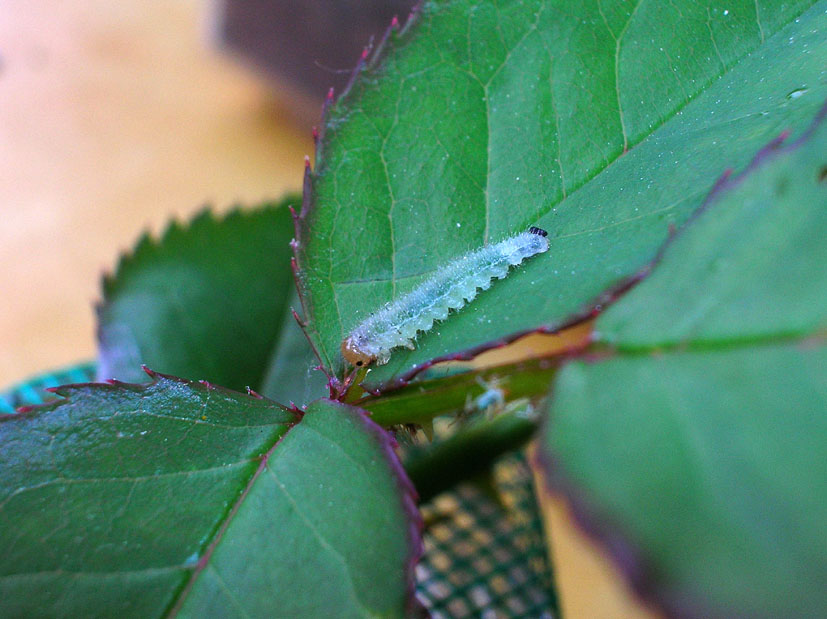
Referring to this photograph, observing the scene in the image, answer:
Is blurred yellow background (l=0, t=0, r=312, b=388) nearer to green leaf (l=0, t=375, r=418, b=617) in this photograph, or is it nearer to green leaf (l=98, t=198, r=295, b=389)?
green leaf (l=98, t=198, r=295, b=389)

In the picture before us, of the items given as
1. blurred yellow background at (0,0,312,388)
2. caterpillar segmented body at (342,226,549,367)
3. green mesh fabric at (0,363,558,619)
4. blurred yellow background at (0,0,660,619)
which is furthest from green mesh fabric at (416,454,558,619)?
blurred yellow background at (0,0,312,388)

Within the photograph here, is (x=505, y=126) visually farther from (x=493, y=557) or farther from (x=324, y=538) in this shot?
(x=493, y=557)

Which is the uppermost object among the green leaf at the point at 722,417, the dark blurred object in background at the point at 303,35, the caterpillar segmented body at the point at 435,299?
the dark blurred object in background at the point at 303,35

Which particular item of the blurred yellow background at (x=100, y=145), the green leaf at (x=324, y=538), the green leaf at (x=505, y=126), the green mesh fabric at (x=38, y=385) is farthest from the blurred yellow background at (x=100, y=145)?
the green leaf at (x=324, y=538)

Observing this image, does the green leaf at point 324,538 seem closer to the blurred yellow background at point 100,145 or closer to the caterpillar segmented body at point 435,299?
the caterpillar segmented body at point 435,299

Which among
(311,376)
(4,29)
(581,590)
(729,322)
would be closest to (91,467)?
(311,376)

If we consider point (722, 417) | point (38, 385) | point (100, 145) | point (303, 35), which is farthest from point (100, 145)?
point (722, 417)

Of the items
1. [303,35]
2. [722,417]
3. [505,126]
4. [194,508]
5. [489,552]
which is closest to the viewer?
[722,417]
